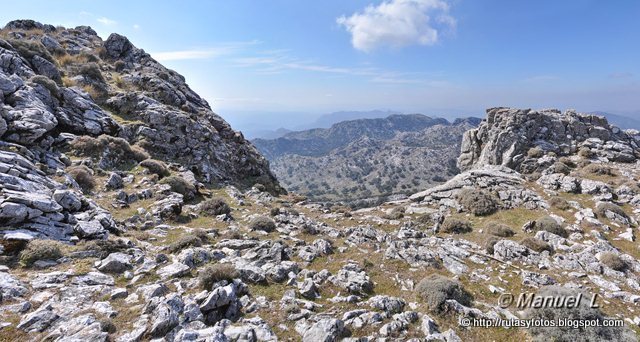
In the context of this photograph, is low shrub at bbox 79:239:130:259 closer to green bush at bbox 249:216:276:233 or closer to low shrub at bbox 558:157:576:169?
green bush at bbox 249:216:276:233

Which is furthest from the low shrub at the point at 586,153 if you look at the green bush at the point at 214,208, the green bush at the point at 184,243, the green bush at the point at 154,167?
the green bush at the point at 154,167

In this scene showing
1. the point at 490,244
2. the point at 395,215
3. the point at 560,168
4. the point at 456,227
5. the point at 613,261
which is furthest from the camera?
the point at 560,168

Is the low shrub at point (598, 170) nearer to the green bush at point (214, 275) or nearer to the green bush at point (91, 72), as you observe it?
the green bush at point (214, 275)

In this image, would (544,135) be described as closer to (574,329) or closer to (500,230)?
(500,230)

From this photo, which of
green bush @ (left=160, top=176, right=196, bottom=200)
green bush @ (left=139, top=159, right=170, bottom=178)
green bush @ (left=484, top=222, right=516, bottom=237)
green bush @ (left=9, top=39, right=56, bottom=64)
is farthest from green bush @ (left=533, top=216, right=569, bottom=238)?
green bush @ (left=9, top=39, right=56, bottom=64)

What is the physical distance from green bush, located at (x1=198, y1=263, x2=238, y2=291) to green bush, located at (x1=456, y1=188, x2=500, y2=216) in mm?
25180

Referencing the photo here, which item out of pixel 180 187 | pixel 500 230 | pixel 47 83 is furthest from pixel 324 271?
pixel 47 83

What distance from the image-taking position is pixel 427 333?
416 inches

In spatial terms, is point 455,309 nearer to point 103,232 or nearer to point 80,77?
point 103,232

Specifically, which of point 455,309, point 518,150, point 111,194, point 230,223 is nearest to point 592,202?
point 518,150

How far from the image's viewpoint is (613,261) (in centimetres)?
1683

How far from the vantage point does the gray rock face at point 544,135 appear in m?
41.2

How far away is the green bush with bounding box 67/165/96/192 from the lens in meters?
21.4

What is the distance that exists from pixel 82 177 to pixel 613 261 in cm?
3652
